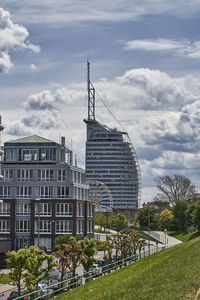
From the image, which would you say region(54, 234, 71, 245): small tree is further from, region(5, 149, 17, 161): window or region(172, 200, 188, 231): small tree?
region(172, 200, 188, 231): small tree

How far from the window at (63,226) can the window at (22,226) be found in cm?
583

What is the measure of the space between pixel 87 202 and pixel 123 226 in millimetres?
34673

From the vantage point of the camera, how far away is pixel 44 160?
117 meters

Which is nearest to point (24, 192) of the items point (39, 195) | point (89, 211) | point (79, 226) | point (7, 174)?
point (39, 195)

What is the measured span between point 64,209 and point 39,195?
18.6 ft

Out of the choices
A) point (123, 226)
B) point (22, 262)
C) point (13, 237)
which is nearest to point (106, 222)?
point (123, 226)

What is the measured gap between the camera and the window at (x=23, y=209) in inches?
4466

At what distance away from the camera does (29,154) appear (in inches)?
4658

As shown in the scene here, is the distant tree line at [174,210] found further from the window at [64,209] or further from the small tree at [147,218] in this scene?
the window at [64,209]

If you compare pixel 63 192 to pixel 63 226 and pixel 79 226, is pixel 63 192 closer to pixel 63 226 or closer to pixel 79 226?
pixel 63 226

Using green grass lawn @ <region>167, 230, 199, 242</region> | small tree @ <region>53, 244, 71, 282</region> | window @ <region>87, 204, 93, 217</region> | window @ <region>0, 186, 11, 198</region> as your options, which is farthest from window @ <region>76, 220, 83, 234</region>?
small tree @ <region>53, 244, 71, 282</region>

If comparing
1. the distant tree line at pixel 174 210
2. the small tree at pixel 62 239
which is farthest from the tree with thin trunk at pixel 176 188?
the small tree at pixel 62 239

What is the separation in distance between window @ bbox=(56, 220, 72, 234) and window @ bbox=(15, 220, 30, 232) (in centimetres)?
583

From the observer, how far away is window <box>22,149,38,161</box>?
118 m
